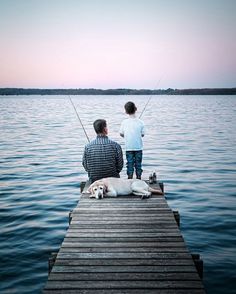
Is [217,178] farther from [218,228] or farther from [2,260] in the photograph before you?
[2,260]

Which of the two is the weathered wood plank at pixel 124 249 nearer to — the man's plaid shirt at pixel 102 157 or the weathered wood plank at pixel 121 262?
the weathered wood plank at pixel 121 262

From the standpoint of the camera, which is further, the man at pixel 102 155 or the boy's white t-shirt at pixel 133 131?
the boy's white t-shirt at pixel 133 131

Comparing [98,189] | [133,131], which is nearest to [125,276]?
[98,189]

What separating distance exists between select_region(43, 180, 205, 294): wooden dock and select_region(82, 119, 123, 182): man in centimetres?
114

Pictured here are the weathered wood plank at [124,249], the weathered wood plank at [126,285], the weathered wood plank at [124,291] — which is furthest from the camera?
the weathered wood plank at [124,249]

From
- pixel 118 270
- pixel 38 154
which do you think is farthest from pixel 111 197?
pixel 38 154

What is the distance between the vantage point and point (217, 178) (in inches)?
548

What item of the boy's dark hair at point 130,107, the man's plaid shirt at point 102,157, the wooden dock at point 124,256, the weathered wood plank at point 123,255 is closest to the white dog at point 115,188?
the man's plaid shirt at point 102,157

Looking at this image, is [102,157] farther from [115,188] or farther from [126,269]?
[126,269]

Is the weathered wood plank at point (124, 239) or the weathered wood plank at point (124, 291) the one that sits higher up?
the weathered wood plank at point (124, 291)

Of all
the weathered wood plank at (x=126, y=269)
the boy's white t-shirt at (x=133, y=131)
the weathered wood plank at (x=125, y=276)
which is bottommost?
the weathered wood plank at (x=126, y=269)

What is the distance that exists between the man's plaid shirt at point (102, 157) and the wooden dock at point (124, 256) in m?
1.14

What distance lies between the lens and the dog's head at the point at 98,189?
6.98m

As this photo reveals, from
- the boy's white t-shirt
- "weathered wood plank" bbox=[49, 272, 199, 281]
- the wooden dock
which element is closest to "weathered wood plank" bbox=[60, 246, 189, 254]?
the wooden dock
